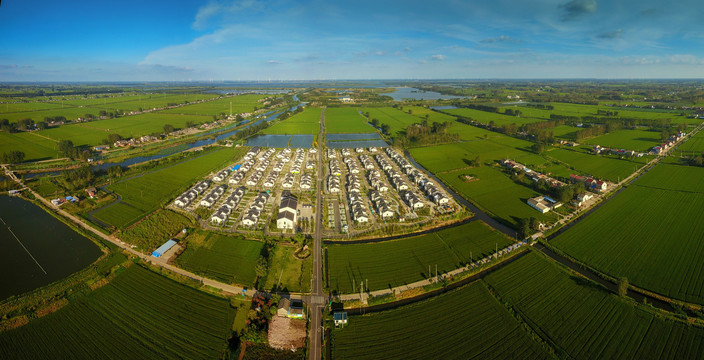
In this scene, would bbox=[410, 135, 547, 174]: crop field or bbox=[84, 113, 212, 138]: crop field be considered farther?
bbox=[84, 113, 212, 138]: crop field

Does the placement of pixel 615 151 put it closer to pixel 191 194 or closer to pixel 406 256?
pixel 406 256

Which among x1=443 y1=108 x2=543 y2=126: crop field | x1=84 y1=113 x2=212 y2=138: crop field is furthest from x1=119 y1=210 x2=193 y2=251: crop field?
x1=443 y1=108 x2=543 y2=126: crop field

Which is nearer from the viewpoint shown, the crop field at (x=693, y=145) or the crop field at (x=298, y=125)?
the crop field at (x=693, y=145)

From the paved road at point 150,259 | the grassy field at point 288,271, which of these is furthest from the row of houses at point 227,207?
the grassy field at point 288,271

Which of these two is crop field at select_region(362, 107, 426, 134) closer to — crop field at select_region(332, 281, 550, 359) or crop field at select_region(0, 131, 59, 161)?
crop field at select_region(332, 281, 550, 359)

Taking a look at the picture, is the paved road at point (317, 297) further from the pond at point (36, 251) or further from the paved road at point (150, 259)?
the pond at point (36, 251)

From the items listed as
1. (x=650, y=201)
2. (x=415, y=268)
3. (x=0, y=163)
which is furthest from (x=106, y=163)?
(x=650, y=201)
